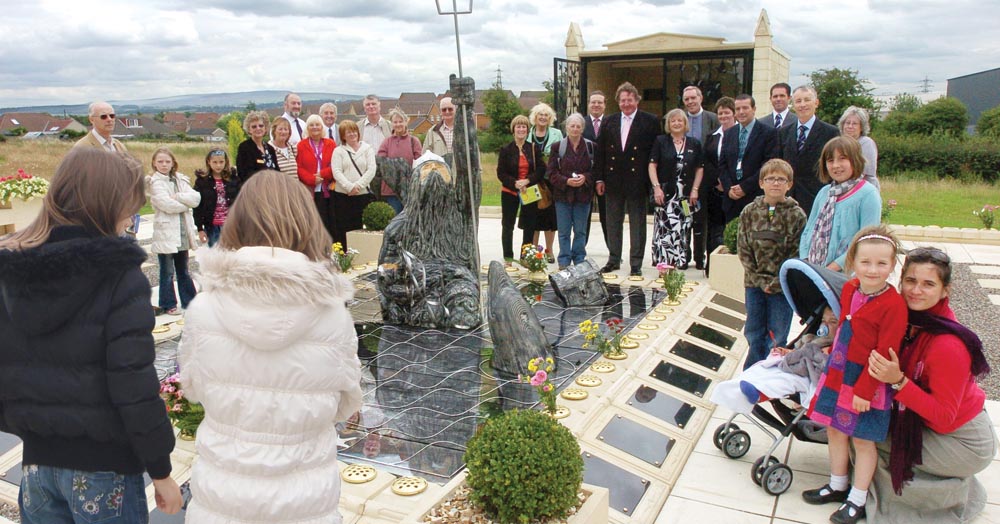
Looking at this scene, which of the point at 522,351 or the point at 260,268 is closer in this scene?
the point at 260,268

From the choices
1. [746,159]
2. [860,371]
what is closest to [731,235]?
[746,159]

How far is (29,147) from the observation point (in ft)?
98.6

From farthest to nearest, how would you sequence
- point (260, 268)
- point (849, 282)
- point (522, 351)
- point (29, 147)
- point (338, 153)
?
point (29, 147), point (338, 153), point (522, 351), point (849, 282), point (260, 268)

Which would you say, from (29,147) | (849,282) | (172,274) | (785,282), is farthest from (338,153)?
(29,147)

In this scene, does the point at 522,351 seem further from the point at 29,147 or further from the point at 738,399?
the point at 29,147

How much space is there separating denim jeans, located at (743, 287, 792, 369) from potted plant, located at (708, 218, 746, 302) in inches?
92.6

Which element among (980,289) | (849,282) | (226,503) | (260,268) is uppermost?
(260,268)

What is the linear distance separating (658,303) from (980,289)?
4092 millimetres

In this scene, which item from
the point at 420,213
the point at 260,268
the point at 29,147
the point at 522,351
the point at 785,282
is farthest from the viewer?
the point at 29,147

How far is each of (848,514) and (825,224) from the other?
188 cm

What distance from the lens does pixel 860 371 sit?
3293 mm

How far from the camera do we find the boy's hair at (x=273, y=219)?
2168 millimetres

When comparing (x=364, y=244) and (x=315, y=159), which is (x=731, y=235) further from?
(x=315, y=159)

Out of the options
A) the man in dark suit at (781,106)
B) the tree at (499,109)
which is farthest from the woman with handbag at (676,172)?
the tree at (499,109)
